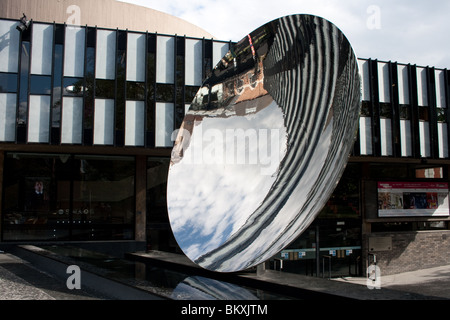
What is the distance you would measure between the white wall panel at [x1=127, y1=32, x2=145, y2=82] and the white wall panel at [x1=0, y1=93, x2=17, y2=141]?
4.60 metres

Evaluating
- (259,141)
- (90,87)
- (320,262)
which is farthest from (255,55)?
(320,262)

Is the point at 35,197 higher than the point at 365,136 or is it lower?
lower

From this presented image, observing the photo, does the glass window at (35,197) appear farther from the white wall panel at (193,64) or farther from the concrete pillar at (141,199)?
the white wall panel at (193,64)

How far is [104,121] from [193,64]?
15.2 ft

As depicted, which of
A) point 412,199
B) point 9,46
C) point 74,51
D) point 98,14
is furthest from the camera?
point 412,199

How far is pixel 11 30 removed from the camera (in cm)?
1702

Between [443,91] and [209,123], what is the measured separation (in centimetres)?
2050

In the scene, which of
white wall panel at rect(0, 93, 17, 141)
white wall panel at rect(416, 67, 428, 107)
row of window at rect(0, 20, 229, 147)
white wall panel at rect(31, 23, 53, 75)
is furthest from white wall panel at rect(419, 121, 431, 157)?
white wall panel at rect(0, 93, 17, 141)

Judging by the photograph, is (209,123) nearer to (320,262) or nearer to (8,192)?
(8,192)

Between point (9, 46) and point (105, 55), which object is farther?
point (105, 55)

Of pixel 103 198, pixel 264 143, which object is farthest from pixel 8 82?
pixel 264 143

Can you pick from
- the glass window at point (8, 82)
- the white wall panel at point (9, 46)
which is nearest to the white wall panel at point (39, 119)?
the glass window at point (8, 82)

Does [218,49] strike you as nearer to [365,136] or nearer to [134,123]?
[134,123]

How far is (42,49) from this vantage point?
17.3m
